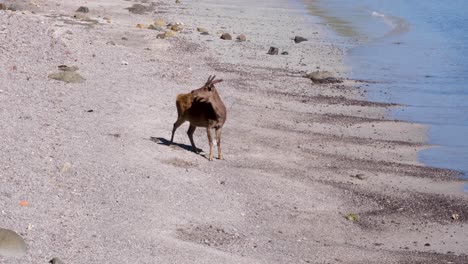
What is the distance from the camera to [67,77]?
60.0ft

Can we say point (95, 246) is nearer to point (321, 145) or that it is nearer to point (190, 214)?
point (190, 214)

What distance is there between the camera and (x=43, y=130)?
1388 cm

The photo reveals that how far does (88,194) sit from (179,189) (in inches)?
57.6

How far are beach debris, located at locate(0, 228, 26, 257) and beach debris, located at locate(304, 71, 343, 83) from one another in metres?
14.7

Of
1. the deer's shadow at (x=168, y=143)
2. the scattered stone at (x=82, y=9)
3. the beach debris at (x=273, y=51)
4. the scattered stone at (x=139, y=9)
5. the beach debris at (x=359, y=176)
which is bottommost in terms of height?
the scattered stone at (x=139, y=9)

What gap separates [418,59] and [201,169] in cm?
1587

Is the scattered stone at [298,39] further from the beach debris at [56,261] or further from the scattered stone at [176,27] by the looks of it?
the beach debris at [56,261]

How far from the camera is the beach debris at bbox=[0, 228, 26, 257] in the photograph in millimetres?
8555

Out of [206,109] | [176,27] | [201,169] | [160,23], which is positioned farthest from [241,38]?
[201,169]

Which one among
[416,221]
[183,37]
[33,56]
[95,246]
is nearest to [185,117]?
[416,221]

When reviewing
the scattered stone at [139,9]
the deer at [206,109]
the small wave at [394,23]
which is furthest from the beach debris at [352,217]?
the scattered stone at [139,9]

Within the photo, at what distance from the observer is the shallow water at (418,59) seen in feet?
61.5

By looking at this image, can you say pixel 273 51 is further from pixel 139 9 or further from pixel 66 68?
pixel 139 9

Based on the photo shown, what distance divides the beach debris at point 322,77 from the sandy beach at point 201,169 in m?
0.21
